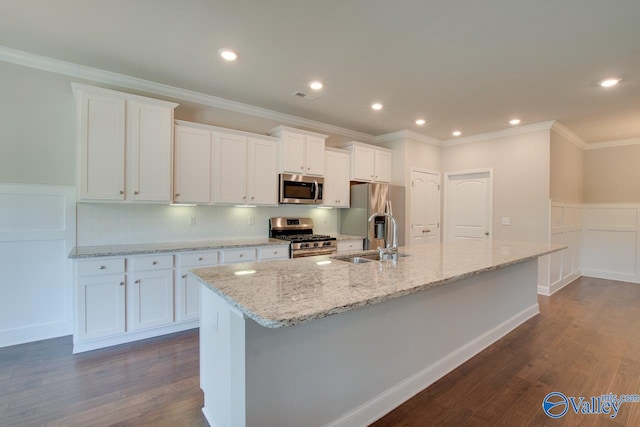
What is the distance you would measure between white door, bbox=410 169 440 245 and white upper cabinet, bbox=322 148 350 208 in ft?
4.20

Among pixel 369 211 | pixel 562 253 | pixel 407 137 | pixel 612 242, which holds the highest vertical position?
pixel 407 137

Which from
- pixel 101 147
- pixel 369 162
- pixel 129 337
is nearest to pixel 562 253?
pixel 369 162

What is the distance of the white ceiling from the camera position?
208 cm

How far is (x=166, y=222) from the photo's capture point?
3.53 metres

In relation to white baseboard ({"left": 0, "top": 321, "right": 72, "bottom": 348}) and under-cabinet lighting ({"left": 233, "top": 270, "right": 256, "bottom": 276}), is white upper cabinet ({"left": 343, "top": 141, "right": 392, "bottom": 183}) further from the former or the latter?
white baseboard ({"left": 0, "top": 321, "right": 72, "bottom": 348})

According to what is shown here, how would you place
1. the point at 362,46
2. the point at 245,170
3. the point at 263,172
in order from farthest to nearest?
1. the point at 263,172
2. the point at 245,170
3. the point at 362,46

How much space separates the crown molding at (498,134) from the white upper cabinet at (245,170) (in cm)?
353

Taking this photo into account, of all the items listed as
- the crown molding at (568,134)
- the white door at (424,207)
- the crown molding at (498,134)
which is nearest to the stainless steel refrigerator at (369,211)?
the white door at (424,207)

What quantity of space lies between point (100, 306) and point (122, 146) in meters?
1.49

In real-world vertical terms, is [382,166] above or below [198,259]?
above

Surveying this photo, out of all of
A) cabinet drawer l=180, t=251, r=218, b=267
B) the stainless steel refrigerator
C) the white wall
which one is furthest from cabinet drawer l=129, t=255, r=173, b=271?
the white wall

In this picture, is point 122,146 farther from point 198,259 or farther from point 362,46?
point 362,46

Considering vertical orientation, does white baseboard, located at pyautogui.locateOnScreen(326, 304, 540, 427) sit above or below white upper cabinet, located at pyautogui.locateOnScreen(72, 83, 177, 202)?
below

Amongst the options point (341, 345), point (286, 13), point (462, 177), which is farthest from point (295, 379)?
point (462, 177)
